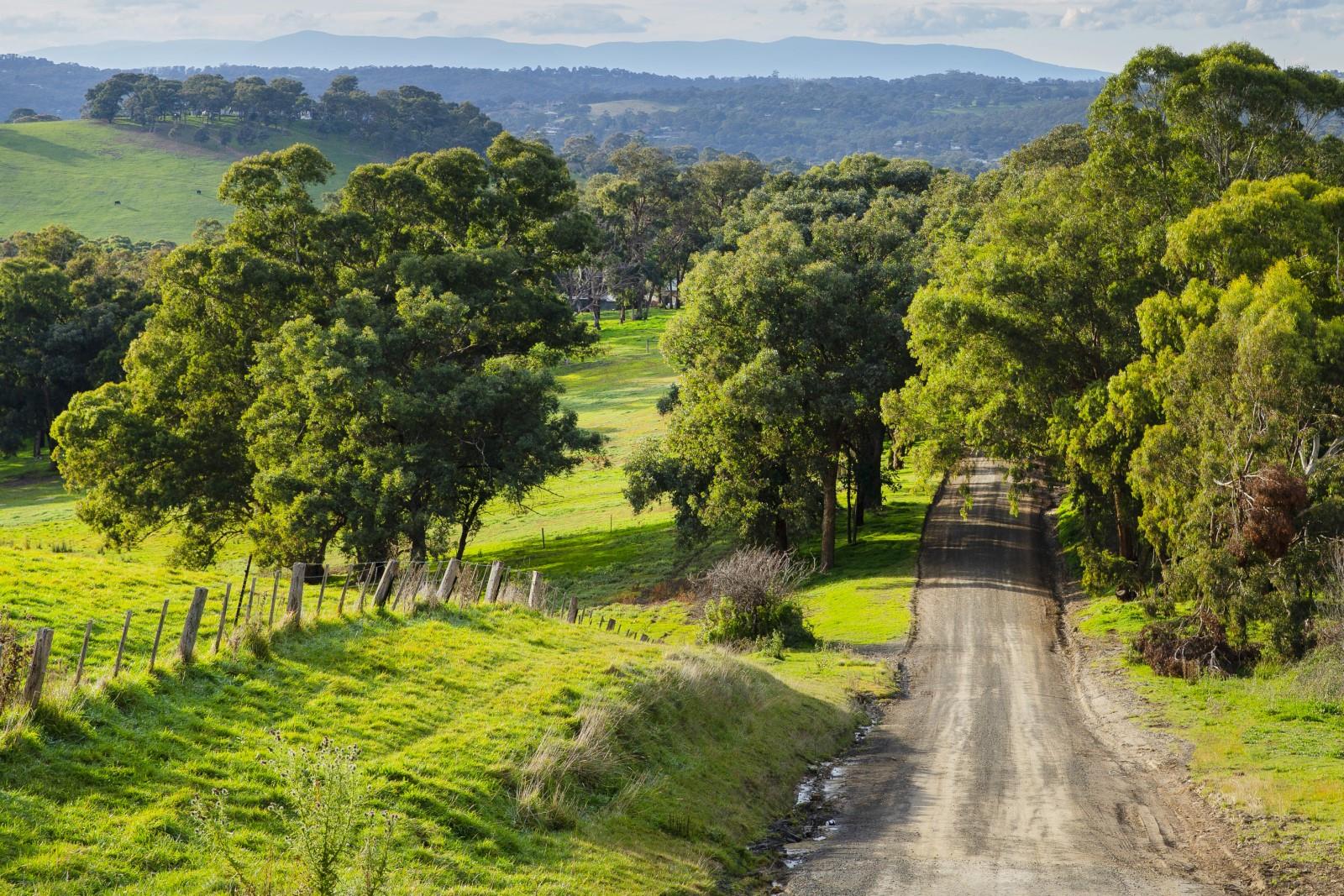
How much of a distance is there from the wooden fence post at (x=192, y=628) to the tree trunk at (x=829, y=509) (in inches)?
1461

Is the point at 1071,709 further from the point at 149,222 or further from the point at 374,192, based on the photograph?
the point at 149,222

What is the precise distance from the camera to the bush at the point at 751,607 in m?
38.4

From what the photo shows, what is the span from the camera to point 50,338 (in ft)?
300

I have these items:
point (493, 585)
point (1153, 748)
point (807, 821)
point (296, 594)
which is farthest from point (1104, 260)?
point (296, 594)

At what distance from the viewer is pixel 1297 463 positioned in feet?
108

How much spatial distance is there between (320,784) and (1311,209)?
34172mm

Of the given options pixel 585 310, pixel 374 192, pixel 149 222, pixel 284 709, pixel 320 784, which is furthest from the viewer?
pixel 149 222

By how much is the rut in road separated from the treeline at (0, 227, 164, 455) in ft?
240

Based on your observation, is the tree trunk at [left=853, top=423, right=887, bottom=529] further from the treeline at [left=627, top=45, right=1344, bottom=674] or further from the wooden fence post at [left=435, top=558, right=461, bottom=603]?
the wooden fence post at [left=435, top=558, right=461, bottom=603]

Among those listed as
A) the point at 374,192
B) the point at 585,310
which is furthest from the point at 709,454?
the point at 585,310

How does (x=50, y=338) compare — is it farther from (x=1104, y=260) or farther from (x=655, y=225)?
(x=1104, y=260)

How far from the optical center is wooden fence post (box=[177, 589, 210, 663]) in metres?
17.8

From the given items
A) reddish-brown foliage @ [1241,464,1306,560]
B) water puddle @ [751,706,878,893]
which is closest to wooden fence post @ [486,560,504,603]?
water puddle @ [751,706,878,893]

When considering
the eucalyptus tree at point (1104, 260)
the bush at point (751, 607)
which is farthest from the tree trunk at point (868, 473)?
the bush at point (751, 607)
